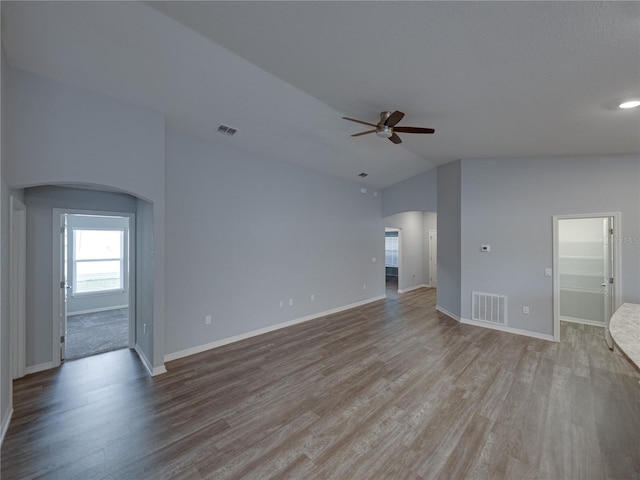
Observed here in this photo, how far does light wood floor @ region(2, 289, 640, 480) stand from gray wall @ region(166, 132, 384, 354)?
70 cm

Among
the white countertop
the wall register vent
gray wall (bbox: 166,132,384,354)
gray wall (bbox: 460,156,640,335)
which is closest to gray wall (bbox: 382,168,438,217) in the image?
gray wall (bbox: 460,156,640,335)

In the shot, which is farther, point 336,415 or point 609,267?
point 609,267

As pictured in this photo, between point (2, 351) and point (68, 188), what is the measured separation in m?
2.24

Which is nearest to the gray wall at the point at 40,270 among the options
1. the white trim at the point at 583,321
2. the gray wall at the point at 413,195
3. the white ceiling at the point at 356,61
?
the white ceiling at the point at 356,61

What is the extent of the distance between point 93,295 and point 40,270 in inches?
132

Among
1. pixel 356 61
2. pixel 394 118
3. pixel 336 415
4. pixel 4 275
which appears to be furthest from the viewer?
pixel 394 118

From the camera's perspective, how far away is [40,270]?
334 cm

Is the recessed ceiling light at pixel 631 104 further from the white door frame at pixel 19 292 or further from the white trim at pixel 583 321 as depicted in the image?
the white door frame at pixel 19 292

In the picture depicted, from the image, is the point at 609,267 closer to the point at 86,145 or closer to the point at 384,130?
the point at 384,130

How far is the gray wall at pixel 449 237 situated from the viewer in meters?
5.38

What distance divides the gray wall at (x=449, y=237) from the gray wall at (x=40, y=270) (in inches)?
256

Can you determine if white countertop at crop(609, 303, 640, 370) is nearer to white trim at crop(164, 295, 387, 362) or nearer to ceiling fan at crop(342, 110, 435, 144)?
ceiling fan at crop(342, 110, 435, 144)

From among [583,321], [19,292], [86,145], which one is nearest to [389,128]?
[86,145]

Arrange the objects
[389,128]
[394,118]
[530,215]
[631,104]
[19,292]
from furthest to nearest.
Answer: [530,215] < [389,128] < [19,292] < [394,118] < [631,104]
